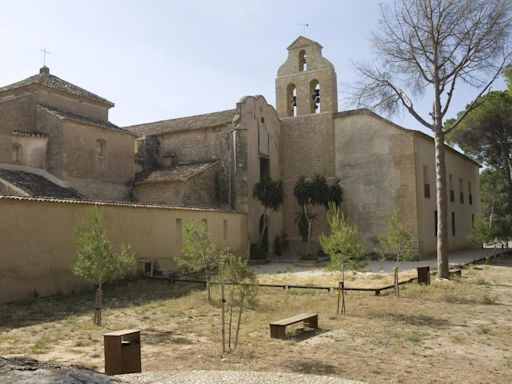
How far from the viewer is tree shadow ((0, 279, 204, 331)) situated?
1174 centimetres

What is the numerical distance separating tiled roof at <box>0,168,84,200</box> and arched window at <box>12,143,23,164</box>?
0.97 m

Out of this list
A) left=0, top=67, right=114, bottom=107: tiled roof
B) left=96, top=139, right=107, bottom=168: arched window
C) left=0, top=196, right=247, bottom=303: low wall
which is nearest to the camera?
left=0, top=196, right=247, bottom=303: low wall

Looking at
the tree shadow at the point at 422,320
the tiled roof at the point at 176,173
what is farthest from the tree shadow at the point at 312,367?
the tiled roof at the point at 176,173

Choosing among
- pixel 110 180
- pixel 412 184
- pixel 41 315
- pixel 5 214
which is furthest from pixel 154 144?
pixel 41 315

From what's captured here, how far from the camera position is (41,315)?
12.1 m

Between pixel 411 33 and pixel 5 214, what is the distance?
15.0m

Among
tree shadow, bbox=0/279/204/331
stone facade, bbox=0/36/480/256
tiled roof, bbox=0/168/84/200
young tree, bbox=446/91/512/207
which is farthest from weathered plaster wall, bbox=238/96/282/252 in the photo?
young tree, bbox=446/91/512/207

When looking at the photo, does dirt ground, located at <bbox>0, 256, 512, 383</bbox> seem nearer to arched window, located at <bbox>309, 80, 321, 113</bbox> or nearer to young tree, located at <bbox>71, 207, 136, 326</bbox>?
young tree, located at <bbox>71, 207, 136, 326</bbox>

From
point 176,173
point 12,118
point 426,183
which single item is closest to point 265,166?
point 176,173

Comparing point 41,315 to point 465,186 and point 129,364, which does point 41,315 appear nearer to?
point 129,364

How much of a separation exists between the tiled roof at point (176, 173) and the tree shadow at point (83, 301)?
9326 mm

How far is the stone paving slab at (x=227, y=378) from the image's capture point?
6195mm

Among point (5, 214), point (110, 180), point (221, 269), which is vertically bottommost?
point (221, 269)

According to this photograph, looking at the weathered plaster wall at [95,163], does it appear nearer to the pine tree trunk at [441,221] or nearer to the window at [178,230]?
the window at [178,230]
